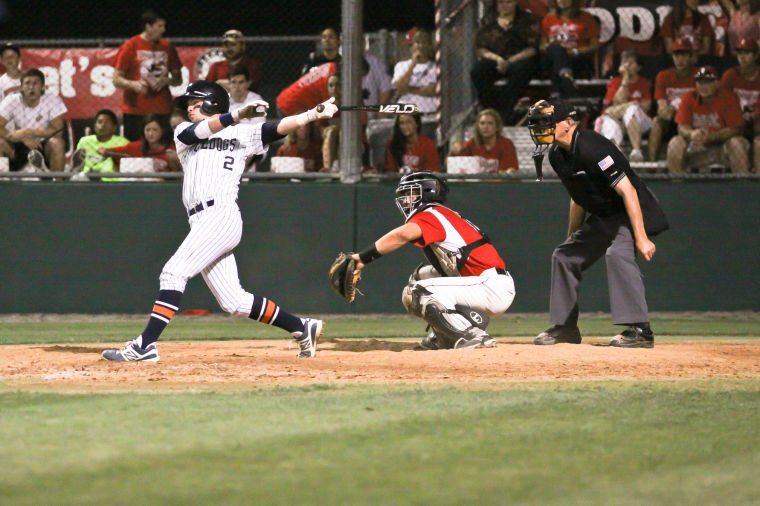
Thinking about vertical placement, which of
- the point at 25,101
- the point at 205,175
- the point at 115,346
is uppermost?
the point at 25,101

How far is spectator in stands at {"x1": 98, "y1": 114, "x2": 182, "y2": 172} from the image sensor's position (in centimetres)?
1092

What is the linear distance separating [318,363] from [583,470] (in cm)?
327

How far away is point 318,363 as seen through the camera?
671cm

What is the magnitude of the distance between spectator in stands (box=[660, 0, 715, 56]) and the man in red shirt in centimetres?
601

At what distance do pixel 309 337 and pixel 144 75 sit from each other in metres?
5.32

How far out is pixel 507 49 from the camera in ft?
Answer: 39.1

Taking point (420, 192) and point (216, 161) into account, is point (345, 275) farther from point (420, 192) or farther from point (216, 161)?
point (216, 161)

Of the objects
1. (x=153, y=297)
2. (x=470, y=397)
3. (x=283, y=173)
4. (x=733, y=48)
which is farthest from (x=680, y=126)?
(x=470, y=397)

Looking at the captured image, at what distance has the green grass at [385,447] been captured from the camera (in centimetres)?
334

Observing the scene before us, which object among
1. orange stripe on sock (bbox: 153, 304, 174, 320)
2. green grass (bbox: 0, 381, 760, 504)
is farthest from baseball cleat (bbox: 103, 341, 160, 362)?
green grass (bbox: 0, 381, 760, 504)

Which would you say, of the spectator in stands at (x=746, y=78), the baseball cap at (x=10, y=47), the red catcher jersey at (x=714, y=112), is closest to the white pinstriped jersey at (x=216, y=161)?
the baseball cap at (x=10, y=47)

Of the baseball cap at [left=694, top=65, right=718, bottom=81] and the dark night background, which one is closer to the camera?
the baseball cap at [left=694, top=65, right=718, bottom=81]

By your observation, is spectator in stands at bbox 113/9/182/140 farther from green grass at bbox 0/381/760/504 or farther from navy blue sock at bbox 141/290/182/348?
green grass at bbox 0/381/760/504

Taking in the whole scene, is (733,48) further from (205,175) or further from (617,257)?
(205,175)
